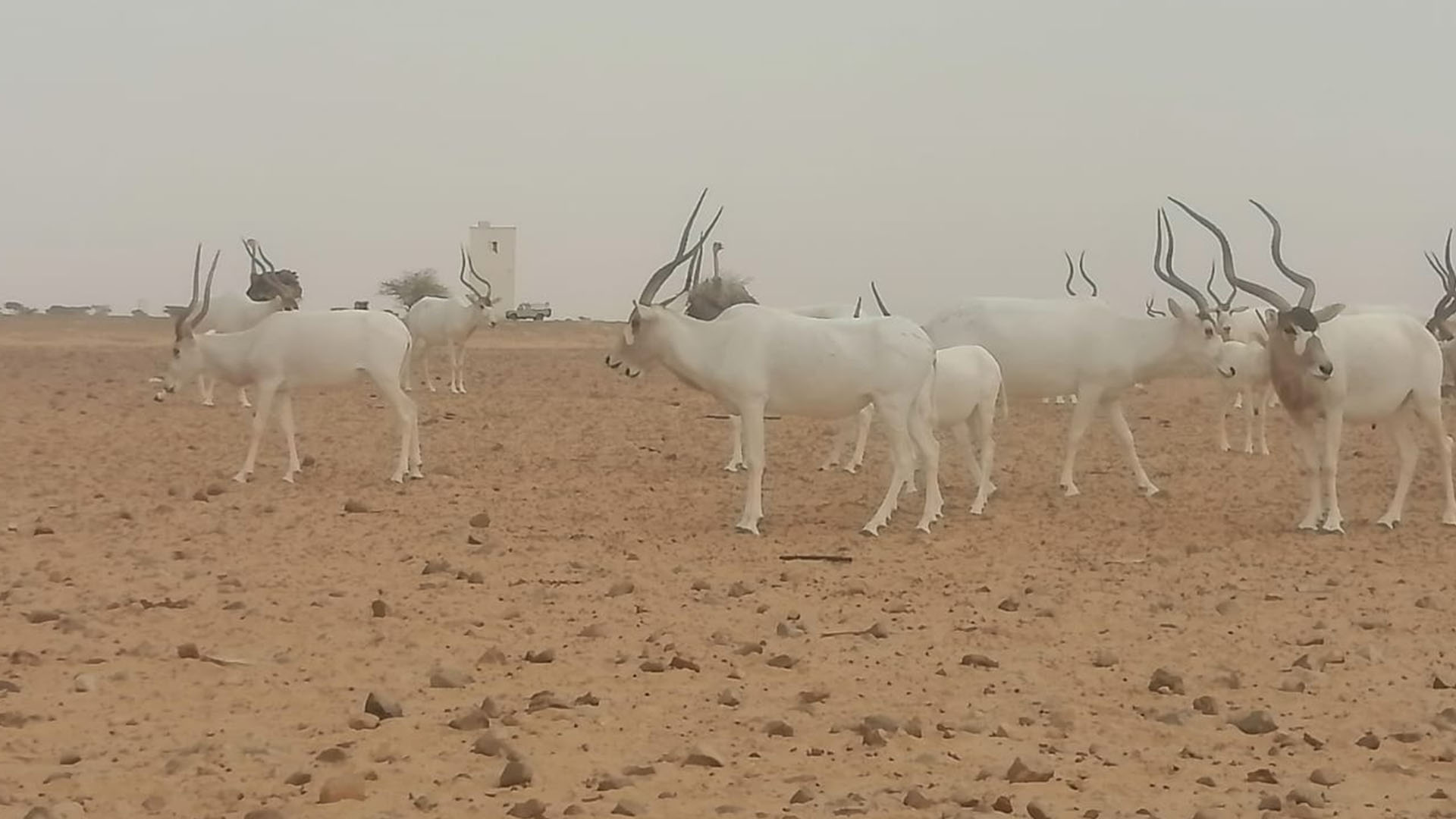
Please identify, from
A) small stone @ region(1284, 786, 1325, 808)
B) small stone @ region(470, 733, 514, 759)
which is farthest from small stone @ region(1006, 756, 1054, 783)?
small stone @ region(470, 733, 514, 759)

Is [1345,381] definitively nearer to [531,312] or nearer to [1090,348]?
[1090,348]

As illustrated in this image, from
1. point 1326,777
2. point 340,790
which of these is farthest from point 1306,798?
point 340,790

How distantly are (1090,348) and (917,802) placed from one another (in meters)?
9.51

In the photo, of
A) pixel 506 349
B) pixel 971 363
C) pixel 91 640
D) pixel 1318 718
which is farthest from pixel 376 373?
pixel 506 349

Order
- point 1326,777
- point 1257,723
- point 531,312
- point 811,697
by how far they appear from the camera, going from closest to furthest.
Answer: point 1326,777 → point 1257,723 → point 811,697 → point 531,312

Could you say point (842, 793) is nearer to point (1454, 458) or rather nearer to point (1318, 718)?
point (1318, 718)

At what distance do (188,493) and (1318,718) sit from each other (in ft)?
29.6

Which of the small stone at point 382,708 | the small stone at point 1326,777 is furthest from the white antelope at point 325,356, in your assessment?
the small stone at point 1326,777

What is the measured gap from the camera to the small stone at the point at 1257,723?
220 inches

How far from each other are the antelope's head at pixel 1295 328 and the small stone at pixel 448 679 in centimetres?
721

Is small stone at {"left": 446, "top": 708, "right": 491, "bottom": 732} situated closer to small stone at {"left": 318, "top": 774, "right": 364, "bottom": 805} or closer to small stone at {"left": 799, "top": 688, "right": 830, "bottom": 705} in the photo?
small stone at {"left": 318, "top": 774, "right": 364, "bottom": 805}

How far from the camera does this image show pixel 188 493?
39.7 feet

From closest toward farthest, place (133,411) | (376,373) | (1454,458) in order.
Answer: (376,373) < (1454,458) < (133,411)

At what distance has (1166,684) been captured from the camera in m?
6.23
